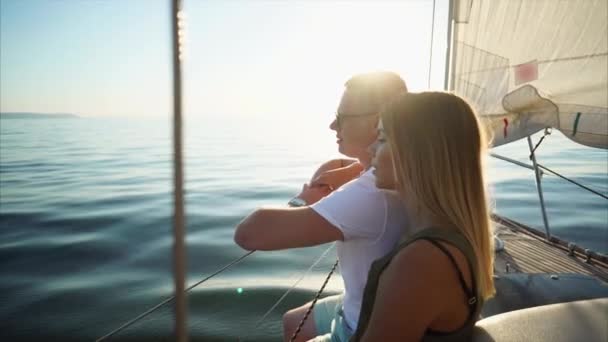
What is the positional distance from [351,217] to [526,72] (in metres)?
2.14

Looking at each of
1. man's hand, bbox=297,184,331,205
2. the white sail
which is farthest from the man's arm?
the white sail

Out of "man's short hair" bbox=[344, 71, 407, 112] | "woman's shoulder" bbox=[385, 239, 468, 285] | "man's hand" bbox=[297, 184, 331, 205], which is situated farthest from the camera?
"man's hand" bbox=[297, 184, 331, 205]

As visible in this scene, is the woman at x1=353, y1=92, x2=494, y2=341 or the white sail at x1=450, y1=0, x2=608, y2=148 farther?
the white sail at x1=450, y1=0, x2=608, y2=148

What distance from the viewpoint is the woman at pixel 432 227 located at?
35.2 inches

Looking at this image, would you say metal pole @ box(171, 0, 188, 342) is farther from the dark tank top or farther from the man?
the man

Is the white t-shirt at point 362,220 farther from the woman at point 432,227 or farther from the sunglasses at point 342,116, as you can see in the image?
the sunglasses at point 342,116

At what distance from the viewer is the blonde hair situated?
102 cm

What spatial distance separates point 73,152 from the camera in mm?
15641

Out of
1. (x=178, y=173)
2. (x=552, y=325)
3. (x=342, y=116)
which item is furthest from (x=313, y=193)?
(x=178, y=173)

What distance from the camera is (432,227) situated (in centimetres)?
98

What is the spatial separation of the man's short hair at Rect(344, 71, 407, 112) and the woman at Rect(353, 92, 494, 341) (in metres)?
0.27

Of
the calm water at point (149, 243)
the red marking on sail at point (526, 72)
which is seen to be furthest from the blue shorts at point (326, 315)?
the red marking on sail at point (526, 72)

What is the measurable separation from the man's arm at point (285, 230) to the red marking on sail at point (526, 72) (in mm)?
2101

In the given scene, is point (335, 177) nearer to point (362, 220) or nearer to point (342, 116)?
point (342, 116)
